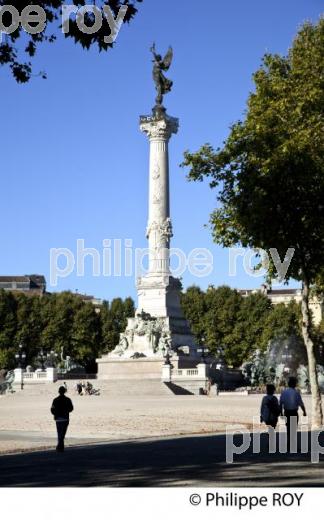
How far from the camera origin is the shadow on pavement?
13.9 meters

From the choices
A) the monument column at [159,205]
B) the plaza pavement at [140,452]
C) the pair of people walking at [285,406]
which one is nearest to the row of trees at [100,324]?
the monument column at [159,205]

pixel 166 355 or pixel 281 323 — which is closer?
pixel 166 355

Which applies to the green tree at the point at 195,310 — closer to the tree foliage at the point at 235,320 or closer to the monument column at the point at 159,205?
the tree foliage at the point at 235,320

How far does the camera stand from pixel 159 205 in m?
74.7

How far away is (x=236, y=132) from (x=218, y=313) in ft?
223

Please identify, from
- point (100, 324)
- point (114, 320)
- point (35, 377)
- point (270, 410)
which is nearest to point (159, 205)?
point (35, 377)

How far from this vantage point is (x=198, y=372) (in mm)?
65250

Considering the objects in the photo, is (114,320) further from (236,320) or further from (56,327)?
(236,320)

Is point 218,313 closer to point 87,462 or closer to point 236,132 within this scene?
point 236,132

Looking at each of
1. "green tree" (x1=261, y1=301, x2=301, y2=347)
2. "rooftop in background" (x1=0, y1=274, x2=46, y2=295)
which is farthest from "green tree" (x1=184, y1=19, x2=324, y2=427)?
"rooftop in background" (x1=0, y1=274, x2=46, y2=295)

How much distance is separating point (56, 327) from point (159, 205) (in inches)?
1060

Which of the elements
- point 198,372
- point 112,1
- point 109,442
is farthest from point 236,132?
point 198,372

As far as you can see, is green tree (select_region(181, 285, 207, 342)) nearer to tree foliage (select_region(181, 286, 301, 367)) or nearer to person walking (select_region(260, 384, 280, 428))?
tree foliage (select_region(181, 286, 301, 367))
